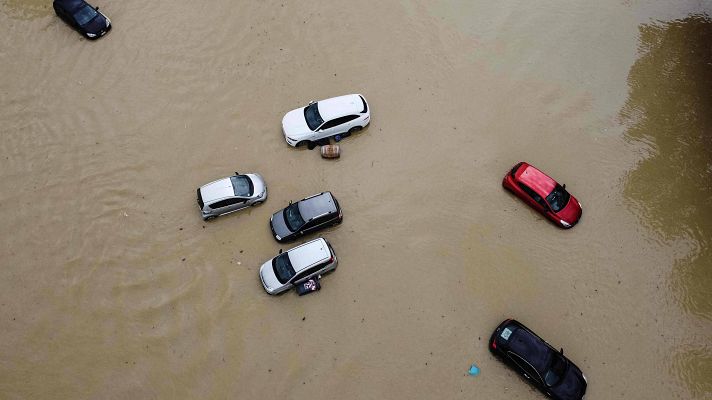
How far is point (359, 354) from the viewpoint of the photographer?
1589 cm

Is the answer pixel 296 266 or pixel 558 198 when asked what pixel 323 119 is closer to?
pixel 296 266

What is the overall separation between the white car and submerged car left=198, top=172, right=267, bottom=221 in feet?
8.03

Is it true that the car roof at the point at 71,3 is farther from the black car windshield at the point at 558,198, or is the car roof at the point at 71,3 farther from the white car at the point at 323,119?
the black car windshield at the point at 558,198

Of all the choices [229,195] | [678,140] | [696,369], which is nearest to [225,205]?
[229,195]

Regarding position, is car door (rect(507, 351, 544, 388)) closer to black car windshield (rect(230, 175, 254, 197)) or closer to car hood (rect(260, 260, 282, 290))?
car hood (rect(260, 260, 282, 290))

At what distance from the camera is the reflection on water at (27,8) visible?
899 inches

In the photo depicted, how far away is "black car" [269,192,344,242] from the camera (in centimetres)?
1702

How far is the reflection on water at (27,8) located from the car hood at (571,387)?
25522 mm

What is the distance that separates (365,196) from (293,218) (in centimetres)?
289

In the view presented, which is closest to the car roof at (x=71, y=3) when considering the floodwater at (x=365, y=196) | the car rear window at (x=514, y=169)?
the floodwater at (x=365, y=196)

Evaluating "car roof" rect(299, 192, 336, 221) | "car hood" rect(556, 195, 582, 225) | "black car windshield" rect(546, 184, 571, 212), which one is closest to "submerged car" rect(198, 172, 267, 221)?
"car roof" rect(299, 192, 336, 221)

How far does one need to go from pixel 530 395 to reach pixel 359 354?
537 centimetres

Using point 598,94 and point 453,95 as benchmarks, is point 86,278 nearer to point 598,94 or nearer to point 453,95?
point 453,95

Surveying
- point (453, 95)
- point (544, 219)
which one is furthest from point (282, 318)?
point (453, 95)
